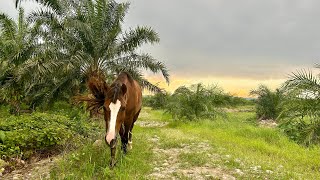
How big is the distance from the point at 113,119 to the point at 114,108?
0.23m

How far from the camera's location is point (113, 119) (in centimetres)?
663

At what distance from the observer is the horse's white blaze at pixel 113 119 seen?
6477 millimetres

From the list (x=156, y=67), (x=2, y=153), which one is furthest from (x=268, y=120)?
(x=2, y=153)

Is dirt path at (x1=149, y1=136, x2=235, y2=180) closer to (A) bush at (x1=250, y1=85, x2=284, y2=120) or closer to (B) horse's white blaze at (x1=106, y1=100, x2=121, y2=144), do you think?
(B) horse's white blaze at (x1=106, y1=100, x2=121, y2=144)

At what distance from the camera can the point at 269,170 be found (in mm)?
7539

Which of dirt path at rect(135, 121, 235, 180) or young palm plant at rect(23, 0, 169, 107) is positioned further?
young palm plant at rect(23, 0, 169, 107)

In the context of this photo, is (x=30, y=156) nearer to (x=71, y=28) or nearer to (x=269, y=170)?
(x=269, y=170)

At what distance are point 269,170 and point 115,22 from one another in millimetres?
13396

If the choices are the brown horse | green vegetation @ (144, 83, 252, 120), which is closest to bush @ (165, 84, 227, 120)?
green vegetation @ (144, 83, 252, 120)

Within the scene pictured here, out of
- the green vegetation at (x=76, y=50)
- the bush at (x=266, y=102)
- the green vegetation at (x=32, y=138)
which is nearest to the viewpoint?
the green vegetation at (x=32, y=138)

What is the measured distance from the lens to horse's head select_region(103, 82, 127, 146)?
21.5 feet

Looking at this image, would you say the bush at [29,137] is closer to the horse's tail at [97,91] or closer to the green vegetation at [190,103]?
the horse's tail at [97,91]

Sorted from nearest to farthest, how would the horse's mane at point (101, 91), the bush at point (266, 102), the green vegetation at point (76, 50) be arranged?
the horse's mane at point (101, 91) < the green vegetation at point (76, 50) < the bush at point (266, 102)

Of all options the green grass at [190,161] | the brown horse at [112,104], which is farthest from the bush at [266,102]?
the brown horse at [112,104]
